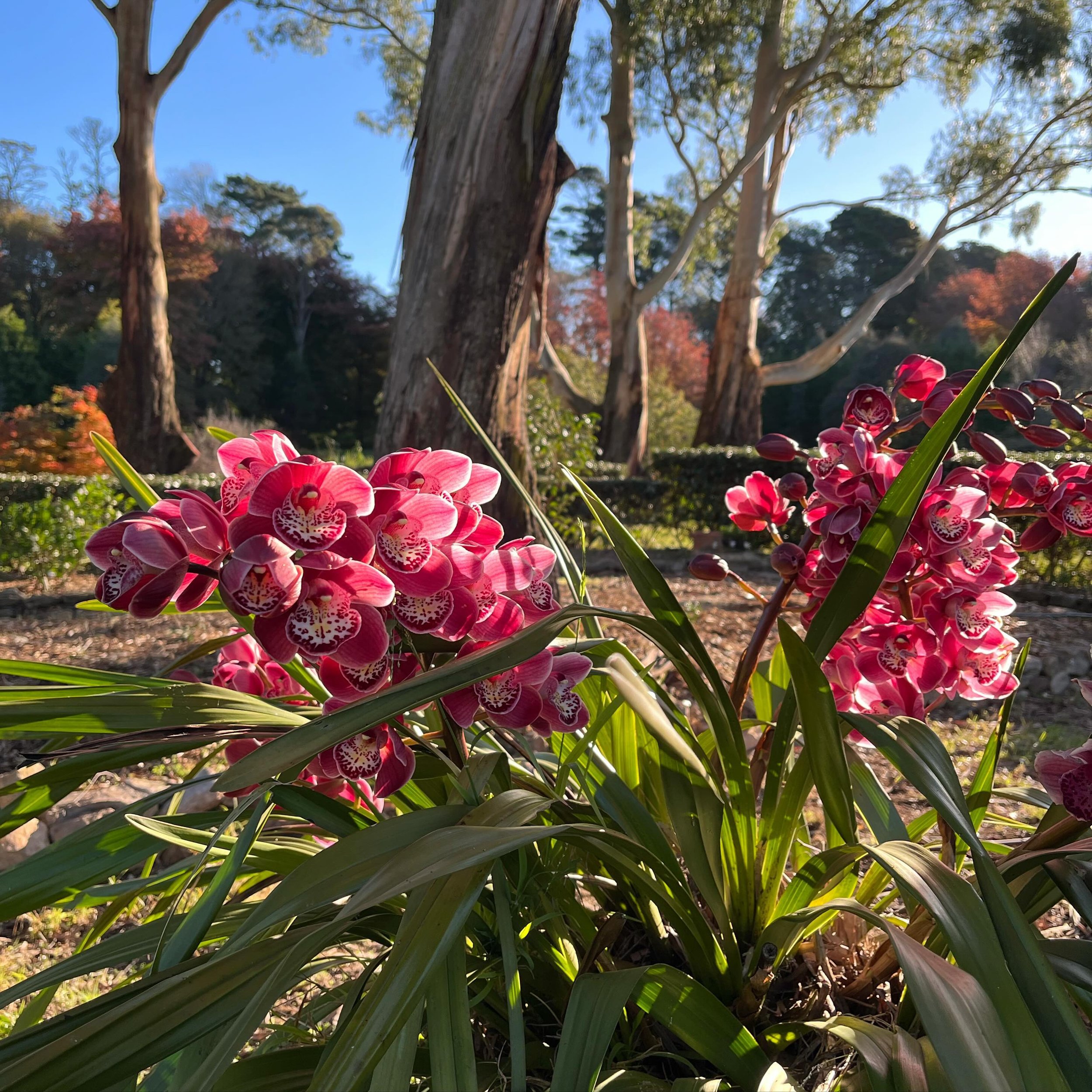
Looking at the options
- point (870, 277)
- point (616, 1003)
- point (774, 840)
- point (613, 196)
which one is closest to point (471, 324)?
point (774, 840)

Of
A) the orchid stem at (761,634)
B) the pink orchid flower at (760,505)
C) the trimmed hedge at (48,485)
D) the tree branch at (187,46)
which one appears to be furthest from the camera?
the tree branch at (187,46)

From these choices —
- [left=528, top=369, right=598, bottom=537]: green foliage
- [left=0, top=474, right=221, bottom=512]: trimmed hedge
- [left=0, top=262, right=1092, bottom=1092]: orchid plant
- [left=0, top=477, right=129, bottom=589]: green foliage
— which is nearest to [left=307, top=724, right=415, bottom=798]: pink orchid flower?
[left=0, top=262, right=1092, bottom=1092]: orchid plant

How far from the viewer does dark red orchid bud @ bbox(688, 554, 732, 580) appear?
0.96 metres

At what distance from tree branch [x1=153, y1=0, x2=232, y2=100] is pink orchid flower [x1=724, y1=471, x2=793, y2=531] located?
868cm

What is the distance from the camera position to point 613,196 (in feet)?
36.5

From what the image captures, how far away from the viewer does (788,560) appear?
861 mm

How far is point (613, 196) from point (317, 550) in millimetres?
11625

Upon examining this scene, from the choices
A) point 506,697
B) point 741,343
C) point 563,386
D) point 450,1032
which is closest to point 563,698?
point 506,697

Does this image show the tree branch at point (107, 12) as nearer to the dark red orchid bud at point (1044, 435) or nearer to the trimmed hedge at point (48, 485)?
the trimmed hedge at point (48, 485)

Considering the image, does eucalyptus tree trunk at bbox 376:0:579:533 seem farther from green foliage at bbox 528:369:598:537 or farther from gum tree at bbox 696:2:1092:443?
gum tree at bbox 696:2:1092:443

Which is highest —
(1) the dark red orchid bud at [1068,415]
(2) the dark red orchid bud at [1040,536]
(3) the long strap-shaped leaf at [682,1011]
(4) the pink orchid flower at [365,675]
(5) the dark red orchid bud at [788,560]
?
(1) the dark red orchid bud at [1068,415]

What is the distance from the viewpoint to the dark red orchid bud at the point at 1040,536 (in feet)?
2.90

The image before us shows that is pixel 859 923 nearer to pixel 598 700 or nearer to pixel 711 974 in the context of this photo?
pixel 711 974

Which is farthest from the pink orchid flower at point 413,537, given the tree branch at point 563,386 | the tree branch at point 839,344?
the tree branch at point 839,344
